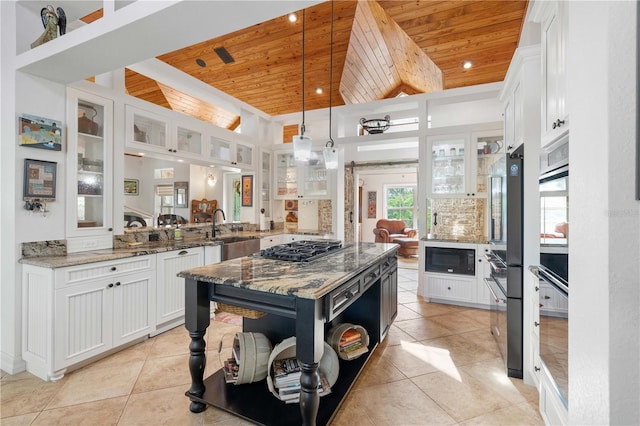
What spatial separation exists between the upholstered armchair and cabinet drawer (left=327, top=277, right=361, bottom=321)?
20.2 feet

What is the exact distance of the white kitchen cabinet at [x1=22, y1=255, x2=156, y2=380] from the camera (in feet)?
6.99

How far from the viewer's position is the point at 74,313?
7.26 feet

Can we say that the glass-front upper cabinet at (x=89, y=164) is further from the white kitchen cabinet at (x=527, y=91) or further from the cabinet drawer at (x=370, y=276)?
the white kitchen cabinet at (x=527, y=91)

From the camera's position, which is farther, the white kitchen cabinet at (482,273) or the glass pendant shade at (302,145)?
the white kitchen cabinet at (482,273)

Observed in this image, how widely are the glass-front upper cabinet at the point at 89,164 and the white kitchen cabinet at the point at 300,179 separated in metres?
2.60

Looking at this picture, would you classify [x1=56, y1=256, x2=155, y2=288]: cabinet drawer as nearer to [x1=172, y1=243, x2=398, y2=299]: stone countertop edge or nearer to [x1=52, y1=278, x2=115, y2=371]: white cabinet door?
[x1=52, y1=278, x2=115, y2=371]: white cabinet door

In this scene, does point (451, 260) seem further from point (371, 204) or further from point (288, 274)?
point (371, 204)

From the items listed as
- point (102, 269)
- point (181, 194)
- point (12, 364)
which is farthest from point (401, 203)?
point (12, 364)

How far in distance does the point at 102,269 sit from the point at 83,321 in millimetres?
391

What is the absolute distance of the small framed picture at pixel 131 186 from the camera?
4.86m

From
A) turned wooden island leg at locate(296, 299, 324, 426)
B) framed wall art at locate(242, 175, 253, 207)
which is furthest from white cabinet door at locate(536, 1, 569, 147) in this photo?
framed wall art at locate(242, 175, 253, 207)

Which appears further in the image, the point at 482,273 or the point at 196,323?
the point at 482,273

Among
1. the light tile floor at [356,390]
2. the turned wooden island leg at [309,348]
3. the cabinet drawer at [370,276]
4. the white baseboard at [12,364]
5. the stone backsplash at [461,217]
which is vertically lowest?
the light tile floor at [356,390]

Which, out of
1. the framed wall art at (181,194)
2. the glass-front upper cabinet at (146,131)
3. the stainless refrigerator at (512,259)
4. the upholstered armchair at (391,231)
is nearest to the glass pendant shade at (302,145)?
the stainless refrigerator at (512,259)
